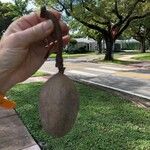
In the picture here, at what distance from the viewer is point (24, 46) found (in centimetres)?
166

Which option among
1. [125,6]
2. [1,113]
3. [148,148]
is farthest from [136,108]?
[125,6]

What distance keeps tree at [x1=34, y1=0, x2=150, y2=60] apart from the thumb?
27744 millimetres

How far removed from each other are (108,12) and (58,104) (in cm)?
2999

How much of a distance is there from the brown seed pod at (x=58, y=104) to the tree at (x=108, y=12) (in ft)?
91.8

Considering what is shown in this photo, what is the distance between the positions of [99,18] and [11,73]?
97.6ft

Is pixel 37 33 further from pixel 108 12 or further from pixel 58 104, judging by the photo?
pixel 108 12

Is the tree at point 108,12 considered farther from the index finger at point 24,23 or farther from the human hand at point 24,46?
the index finger at point 24,23

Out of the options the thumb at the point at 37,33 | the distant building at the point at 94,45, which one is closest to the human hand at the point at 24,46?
the thumb at the point at 37,33

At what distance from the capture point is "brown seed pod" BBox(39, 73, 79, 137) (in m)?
1.36

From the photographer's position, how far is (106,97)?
11.6 m

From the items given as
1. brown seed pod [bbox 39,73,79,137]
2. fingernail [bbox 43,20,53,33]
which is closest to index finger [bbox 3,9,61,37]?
fingernail [bbox 43,20,53,33]

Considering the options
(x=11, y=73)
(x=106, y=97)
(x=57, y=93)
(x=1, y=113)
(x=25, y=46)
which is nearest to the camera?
(x=57, y=93)

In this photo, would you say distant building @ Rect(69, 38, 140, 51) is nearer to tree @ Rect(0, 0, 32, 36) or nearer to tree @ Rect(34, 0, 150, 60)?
tree @ Rect(0, 0, 32, 36)

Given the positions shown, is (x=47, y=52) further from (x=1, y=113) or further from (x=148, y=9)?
(x=148, y=9)
